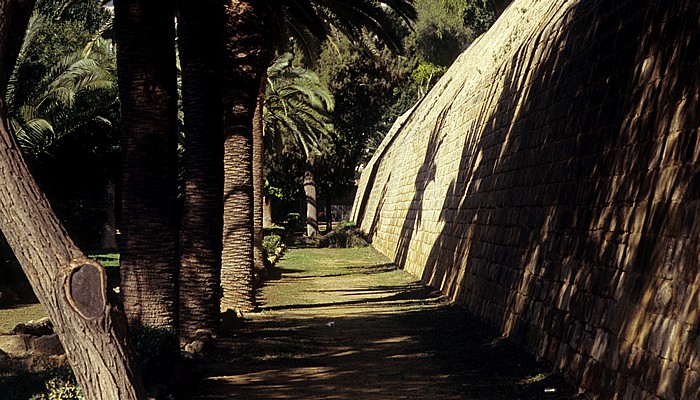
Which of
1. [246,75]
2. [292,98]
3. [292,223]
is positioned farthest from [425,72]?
[246,75]

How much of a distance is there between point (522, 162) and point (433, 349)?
3.00 m

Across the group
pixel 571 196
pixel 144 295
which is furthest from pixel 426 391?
pixel 144 295

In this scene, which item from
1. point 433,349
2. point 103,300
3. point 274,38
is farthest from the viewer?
point 274,38

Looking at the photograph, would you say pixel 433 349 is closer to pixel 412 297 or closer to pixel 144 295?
pixel 144 295

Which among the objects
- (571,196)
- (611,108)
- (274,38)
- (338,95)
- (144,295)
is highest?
(338,95)

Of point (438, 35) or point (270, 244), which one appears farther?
point (438, 35)

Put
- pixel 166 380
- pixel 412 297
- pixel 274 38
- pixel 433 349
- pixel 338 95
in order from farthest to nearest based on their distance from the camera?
pixel 338 95, pixel 412 297, pixel 274 38, pixel 433 349, pixel 166 380

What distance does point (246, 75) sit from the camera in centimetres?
1673

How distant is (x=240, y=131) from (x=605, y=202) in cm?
889

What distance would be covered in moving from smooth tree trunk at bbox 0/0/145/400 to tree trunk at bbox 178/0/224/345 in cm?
829

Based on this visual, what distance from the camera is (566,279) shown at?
34.8ft

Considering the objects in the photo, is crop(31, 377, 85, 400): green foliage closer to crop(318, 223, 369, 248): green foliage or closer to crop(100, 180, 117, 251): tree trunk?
crop(100, 180, 117, 251): tree trunk

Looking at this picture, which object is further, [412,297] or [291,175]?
[291,175]

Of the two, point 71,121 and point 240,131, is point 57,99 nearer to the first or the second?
point 71,121
